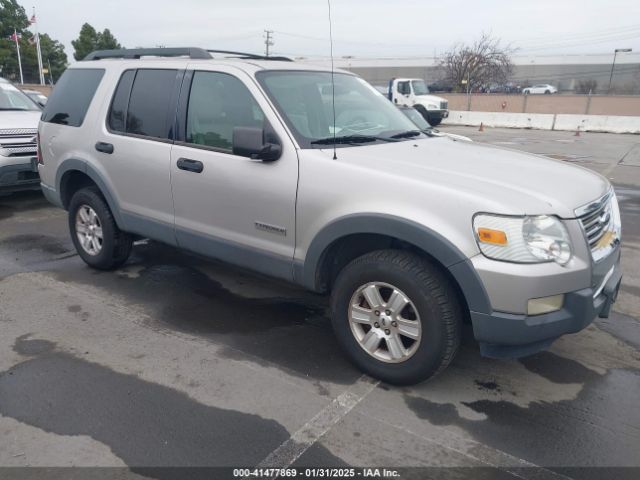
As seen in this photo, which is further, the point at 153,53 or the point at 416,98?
the point at 416,98

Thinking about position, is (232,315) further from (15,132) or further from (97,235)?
(15,132)

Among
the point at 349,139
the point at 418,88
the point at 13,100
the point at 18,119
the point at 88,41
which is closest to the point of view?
the point at 349,139

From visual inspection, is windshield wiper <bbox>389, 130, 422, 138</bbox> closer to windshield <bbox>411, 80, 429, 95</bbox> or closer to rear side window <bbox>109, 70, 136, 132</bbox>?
rear side window <bbox>109, 70, 136, 132</bbox>

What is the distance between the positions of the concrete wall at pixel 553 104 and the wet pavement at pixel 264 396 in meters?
29.1

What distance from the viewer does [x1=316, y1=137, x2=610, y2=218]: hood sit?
109 inches

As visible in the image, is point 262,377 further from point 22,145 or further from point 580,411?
point 22,145

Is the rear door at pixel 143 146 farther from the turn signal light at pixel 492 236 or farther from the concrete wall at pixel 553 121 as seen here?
the concrete wall at pixel 553 121

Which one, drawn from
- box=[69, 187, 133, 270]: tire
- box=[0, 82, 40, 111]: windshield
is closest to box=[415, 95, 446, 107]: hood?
box=[0, 82, 40, 111]: windshield

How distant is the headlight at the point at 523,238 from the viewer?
8.81 ft

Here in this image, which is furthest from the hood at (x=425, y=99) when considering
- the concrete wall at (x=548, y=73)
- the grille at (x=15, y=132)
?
the concrete wall at (x=548, y=73)

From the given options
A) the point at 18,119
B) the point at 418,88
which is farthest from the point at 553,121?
the point at 18,119

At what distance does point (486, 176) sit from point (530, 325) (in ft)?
2.87

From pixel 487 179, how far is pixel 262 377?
180 centimetres

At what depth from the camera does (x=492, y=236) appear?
2709 millimetres
